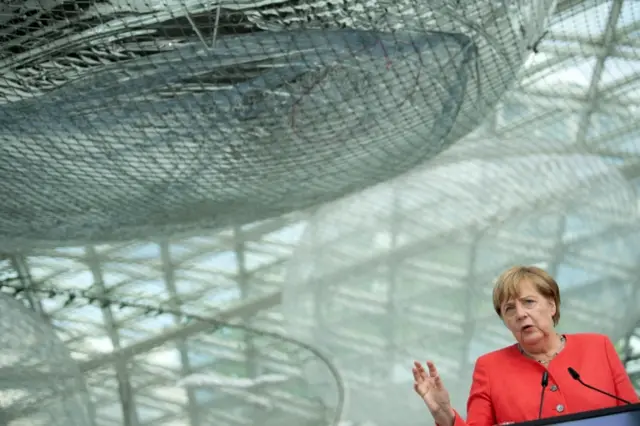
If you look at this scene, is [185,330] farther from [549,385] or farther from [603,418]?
[603,418]

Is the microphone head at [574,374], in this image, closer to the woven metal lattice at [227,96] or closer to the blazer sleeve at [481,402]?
the blazer sleeve at [481,402]

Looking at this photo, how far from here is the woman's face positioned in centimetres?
179

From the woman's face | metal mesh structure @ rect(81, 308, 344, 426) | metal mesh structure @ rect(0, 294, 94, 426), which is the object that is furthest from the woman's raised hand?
metal mesh structure @ rect(0, 294, 94, 426)

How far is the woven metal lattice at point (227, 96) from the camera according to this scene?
357 centimetres

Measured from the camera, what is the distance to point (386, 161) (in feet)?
16.2

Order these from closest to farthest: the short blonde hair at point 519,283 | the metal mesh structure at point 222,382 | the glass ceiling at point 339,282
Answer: the short blonde hair at point 519,283 < the metal mesh structure at point 222,382 < the glass ceiling at point 339,282

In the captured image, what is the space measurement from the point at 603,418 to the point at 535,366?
19.7 inches

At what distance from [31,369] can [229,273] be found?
117 centimetres

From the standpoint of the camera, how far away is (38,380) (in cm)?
399

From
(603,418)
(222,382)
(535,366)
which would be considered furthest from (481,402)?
(222,382)

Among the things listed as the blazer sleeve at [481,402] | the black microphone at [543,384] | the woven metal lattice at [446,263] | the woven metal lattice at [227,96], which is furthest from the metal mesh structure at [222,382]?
the black microphone at [543,384]

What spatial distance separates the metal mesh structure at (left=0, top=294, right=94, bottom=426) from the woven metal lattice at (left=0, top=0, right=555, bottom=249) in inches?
27.8

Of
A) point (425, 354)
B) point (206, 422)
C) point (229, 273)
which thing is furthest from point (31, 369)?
point (425, 354)

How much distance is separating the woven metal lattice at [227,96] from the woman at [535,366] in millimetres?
1931
